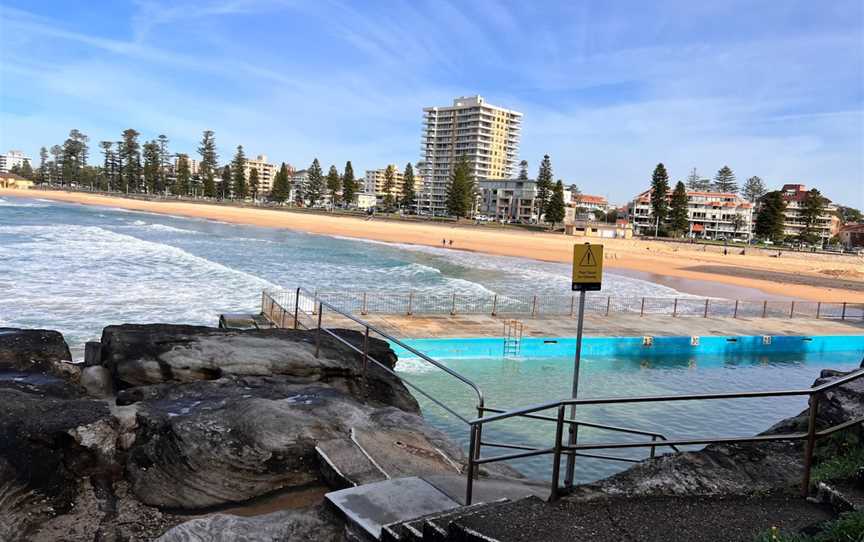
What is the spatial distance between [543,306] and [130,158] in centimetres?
16517

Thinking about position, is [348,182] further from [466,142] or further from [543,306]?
[543,306]

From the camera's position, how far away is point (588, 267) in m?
6.21

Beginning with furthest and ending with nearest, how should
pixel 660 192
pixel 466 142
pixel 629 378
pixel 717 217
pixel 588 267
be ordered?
pixel 466 142 → pixel 717 217 → pixel 660 192 → pixel 629 378 → pixel 588 267

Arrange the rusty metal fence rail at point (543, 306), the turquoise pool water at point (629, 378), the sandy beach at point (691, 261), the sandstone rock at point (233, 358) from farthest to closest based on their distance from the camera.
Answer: the sandy beach at point (691, 261)
the rusty metal fence rail at point (543, 306)
the turquoise pool water at point (629, 378)
the sandstone rock at point (233, 358)

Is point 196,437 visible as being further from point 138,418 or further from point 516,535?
point 516,535

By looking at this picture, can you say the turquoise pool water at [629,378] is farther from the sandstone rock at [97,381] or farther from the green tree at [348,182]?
the green tree at [348,182]

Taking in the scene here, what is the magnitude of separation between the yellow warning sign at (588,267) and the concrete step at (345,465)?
9.02ft

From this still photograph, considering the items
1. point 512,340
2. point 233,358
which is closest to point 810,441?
point 233,358

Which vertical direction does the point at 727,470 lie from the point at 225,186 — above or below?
below

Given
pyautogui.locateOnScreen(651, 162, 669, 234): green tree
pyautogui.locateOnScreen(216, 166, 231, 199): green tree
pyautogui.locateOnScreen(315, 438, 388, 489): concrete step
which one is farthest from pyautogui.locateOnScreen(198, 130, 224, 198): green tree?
pyautogui.locateOnScreen(315, 438, 388, 489): concrete step

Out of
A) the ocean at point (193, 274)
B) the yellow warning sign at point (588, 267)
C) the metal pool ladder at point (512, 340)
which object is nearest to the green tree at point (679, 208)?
the ocean at point (193, 274)

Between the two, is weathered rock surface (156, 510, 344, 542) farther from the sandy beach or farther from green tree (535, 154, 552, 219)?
green tree (535, 154, 552, 219)

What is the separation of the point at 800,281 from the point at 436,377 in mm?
48518

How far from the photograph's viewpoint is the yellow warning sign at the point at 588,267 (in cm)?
620
